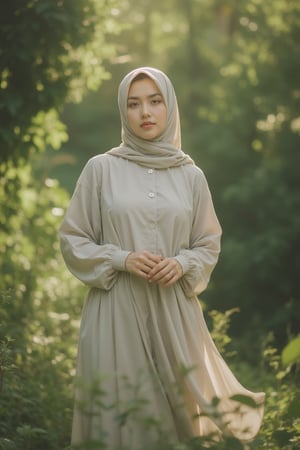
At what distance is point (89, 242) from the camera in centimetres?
364

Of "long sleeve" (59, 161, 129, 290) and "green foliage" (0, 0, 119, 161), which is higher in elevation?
"green foliage" (0, 0, 119, 161)

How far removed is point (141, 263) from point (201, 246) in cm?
51

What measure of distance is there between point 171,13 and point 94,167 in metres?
19.5

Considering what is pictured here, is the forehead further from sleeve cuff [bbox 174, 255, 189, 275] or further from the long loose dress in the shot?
sleeve cuff [bbox 174, 255, 189, 275]

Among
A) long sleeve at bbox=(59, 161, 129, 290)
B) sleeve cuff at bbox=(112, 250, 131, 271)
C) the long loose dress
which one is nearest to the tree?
the long loose dress

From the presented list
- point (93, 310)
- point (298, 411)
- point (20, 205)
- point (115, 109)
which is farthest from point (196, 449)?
point (115, 109)

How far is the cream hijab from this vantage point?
3732mm

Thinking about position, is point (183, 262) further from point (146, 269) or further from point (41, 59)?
point (41, 59)

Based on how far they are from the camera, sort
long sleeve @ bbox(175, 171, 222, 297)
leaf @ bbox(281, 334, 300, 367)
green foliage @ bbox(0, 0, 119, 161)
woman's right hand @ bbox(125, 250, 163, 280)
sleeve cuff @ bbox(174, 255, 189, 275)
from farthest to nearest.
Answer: green foliage @ bbox(0, 0, 119, 161) < long sleeve @ bbox(175, 171, 222, 297) < sleeve cuff @ bbox(174, 255, 189, 275) < woman's right hand @ bbox(125, 250, 163, 280) < leaf @ bbox(281, 334, 300, 367)

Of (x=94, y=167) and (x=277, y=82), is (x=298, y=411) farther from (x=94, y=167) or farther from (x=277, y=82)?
(x=277, y=82)

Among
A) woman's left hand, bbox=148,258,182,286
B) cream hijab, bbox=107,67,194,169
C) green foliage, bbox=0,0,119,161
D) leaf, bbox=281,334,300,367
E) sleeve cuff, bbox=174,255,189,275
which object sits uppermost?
green foliage, bbox=0,0,119,161

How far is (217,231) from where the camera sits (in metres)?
3.90

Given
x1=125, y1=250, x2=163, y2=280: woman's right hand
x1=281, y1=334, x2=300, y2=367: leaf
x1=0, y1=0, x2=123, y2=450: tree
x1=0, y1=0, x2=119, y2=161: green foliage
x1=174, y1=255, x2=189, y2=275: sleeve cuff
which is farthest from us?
x1=0, y1=0, x2=119, y2=161: green foliage

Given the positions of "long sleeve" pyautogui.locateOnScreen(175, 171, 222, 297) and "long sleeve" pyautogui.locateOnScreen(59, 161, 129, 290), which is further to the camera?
"long sleeve" pyautogui.locateOnScreen(175, 171, 222, 297)
